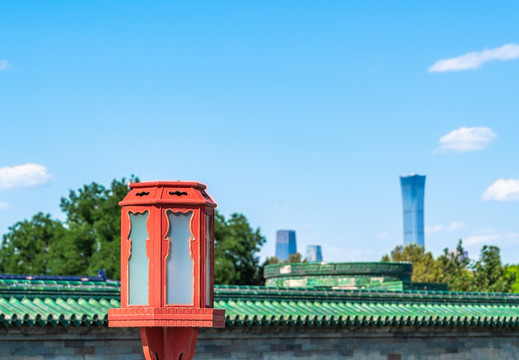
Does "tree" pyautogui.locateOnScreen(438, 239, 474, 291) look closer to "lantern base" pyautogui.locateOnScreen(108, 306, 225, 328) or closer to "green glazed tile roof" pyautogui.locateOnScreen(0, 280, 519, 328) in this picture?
"green glazed tile roof" pyautogui.locateOnScreen(0, 280, 519, 328)

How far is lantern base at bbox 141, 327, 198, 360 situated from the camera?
4512 mm

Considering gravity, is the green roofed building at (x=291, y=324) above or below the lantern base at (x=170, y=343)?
below

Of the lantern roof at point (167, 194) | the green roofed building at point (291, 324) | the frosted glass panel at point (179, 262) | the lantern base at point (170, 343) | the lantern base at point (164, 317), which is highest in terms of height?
the lantern roof at point (167, 194)

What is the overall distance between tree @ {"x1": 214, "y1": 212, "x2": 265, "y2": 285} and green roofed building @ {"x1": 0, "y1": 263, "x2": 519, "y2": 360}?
31.2 metres

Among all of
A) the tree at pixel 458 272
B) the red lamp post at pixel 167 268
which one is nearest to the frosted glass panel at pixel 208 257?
the red lamp post at pixel 167 268

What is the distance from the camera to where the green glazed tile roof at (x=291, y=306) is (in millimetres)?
13523

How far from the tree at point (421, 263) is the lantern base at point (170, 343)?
2859 inches

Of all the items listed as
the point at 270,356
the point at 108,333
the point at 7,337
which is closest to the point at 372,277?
the point at 270,356

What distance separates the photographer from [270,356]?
16.5 meters

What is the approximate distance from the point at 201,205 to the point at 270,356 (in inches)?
485

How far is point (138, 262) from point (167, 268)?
16 cm

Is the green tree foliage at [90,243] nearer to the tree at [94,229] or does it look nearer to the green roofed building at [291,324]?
the tree at [94,229]

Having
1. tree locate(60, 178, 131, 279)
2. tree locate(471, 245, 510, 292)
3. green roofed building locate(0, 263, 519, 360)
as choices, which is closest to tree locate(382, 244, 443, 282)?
tree locate(471, 245, 510, 292)

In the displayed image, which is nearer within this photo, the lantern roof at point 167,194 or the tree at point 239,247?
the lantern roof at point 167,194
